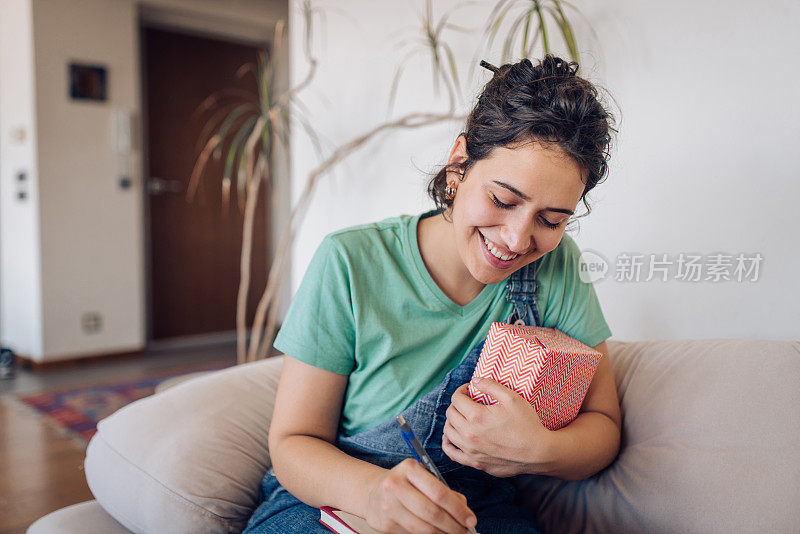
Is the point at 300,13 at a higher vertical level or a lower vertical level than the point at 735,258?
higher

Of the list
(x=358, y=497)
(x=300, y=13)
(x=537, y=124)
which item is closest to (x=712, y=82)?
(x=537, y=124)

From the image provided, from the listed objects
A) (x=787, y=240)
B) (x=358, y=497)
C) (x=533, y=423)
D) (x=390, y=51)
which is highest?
(x=390, y=51)

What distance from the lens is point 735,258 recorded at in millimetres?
1341

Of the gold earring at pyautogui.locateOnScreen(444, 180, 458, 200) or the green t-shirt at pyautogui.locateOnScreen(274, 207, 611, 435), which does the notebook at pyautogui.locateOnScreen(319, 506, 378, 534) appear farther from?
the gold earring at pyautogui.locateOnScreen(444, 180, 458, 200)

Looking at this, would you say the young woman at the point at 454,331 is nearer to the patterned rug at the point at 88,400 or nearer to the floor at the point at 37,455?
the floor at the point at 37,455

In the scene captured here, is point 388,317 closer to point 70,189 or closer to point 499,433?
point 499,433

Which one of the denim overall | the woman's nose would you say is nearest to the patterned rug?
the denim overall

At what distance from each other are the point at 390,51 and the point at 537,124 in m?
1.55

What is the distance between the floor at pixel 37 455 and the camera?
1968 mm

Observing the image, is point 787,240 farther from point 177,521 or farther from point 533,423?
point 177,521

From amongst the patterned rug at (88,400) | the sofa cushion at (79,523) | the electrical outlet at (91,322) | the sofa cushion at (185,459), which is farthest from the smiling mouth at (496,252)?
the electrical outlet at (91,322)

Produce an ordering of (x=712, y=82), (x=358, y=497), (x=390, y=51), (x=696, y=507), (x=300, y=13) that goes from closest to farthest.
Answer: (x=358, y=497), (x=696, y=507), (x=712, y=82), (x=390, y=51), (x=300, y=13)

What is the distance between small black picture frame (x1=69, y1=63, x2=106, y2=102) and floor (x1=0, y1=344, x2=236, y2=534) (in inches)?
63.6

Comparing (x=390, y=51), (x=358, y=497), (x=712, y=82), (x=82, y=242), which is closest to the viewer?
(x=358, y=497)
